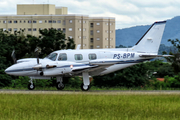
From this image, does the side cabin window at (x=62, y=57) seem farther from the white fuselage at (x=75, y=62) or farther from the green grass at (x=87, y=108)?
the green grass at (x=87, y=108)

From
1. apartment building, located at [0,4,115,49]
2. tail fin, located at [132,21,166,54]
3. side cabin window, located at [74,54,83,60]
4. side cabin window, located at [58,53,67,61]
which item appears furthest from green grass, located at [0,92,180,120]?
apartment building, located at [0,4,115,49]

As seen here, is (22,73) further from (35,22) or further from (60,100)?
(35,22)

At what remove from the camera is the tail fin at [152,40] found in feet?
100

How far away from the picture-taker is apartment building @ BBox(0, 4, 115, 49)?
166 m

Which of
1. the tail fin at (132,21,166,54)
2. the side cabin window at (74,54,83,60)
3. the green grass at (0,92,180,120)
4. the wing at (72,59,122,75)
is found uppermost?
the tail fin at (132,21,166,54)

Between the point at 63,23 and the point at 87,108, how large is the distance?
152 m

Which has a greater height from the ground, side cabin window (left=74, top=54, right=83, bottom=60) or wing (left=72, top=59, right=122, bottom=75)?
side cabin window (left=74, top=54, right=83, bottom=60)

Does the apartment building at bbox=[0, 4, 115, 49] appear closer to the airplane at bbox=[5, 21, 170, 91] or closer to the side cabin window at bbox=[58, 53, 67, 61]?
the airplane at bbox=[5, 21, 170, 91]

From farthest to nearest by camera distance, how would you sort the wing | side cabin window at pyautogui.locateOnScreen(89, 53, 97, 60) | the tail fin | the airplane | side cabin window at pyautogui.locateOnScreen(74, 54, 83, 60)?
1. the tail fin
2. side cabin window at pyautogui.locateOnScreen(89, 53, 97, 60)
3. side cabin window at pyautogui.locateOnScreen(74, 54, 83, 60)
4. the airplane
5. the wing

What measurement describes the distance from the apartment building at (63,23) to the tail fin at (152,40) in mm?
132562

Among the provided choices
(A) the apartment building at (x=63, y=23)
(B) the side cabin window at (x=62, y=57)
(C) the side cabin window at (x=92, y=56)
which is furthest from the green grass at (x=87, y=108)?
(A) the apartment building at (x=63, y=23)

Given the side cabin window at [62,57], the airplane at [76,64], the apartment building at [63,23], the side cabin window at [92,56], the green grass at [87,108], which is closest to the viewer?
the green grass at [87,108]

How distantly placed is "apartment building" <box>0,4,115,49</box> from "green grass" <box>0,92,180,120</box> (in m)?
143

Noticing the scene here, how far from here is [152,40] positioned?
30.7 m
